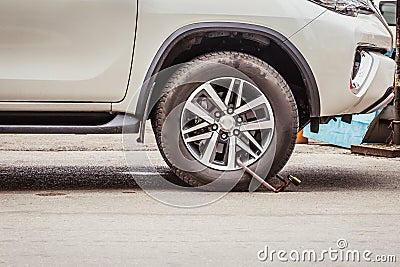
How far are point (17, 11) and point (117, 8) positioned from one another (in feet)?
1.86

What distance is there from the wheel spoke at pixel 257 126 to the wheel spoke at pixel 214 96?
0.57ft

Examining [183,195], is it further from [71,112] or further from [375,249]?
[375,249]

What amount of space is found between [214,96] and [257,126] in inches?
12.6

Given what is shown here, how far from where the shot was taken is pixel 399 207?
4961mm

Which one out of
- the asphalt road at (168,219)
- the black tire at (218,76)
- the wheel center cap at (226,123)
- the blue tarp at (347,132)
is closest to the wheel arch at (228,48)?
the black tire at (218,76)

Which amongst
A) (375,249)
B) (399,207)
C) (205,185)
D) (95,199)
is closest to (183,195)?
(205,185)

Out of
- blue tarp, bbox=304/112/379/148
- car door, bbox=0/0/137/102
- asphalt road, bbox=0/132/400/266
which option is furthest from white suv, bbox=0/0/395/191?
blue tarp, bbox=304/112/379/148

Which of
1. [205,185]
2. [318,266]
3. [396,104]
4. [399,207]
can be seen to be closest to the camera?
[318,266]

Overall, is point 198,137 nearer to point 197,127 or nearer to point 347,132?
point 197,127

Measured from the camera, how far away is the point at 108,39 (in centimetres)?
508

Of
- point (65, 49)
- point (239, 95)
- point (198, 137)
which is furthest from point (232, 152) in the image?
point (65, 49)

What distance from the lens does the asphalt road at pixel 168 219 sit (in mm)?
3656

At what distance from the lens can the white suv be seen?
506 cm

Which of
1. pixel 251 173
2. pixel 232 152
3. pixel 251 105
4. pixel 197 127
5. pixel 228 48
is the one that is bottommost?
pixel 251 173
